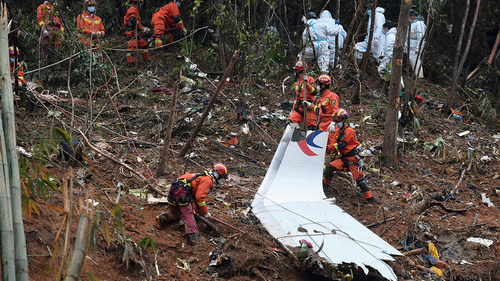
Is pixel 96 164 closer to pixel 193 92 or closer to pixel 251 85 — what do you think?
pixel 193 92

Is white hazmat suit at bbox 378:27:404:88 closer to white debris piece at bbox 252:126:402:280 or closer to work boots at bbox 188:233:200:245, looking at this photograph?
white debris piece at bbox 252:126:402:280

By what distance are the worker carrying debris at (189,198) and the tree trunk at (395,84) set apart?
3668 millimetres

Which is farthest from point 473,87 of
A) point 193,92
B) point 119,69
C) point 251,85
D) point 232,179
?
point 119,69

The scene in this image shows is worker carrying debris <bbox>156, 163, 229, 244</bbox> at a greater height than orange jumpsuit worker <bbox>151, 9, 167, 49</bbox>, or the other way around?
orange jumpsuit worker <bbox>151, 9, 167, 49</bbox>

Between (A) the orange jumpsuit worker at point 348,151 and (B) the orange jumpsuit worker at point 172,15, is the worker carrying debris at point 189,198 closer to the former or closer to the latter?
(A) the orange jumpsuit worker at point 348,151

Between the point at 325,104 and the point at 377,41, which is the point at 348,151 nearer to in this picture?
the point at 325,104

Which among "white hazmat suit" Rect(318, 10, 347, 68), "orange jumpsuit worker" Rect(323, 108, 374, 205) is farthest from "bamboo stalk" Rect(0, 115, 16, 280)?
"white hazmat suit" Rect(318, 10, 347, 68)

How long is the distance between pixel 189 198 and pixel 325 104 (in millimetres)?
3419

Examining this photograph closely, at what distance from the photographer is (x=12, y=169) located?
1.77m

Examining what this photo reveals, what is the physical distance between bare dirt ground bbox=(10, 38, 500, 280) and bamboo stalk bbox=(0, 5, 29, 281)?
37cm

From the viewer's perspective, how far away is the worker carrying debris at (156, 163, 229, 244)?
13.6 ft

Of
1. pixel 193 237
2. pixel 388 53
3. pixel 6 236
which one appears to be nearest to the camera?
pixel 6 236

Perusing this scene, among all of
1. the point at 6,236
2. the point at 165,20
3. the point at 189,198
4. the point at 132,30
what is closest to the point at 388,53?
the point at 165,20

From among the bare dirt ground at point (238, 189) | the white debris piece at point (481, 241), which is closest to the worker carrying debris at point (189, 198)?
the bare dirt ground at point (238, 189)
